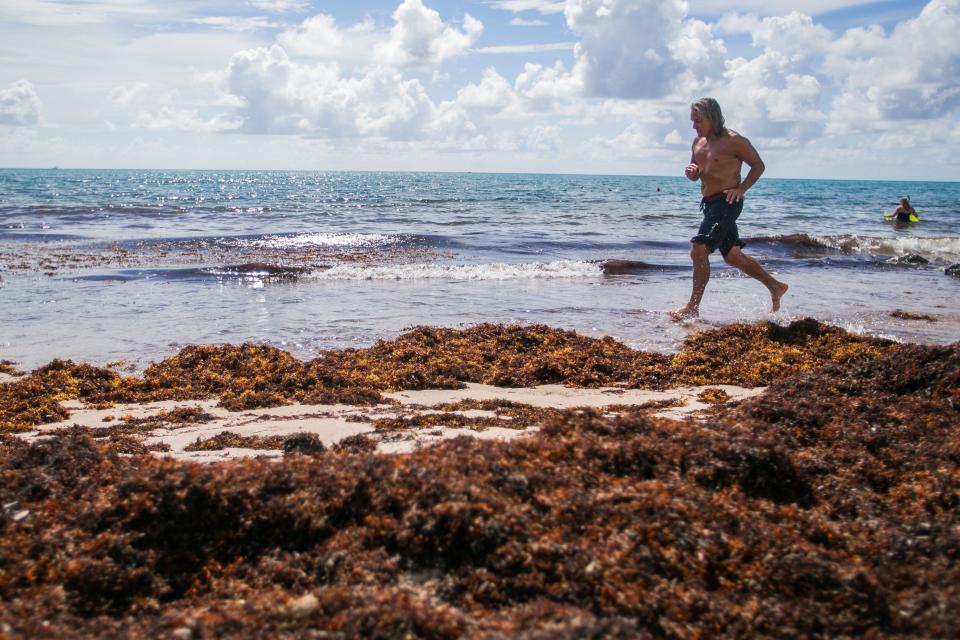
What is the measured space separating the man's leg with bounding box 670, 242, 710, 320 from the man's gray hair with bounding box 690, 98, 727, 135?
1.34 m

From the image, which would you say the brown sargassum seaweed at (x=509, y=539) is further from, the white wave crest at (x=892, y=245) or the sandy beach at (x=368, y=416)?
the white wave crest at (x=892, y=245)

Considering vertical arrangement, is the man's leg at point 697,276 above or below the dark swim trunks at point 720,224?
below

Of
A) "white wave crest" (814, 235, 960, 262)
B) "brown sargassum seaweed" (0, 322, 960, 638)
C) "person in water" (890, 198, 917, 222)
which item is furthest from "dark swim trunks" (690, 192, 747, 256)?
"person in water" (890, 198, 917, 222)

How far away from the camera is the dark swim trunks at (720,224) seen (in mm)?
7820

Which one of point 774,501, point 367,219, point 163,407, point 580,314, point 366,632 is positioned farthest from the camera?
point 367,219

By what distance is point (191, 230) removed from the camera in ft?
73.8

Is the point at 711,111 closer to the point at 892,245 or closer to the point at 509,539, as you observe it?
the point at 509,539

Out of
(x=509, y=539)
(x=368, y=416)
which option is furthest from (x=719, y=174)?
(x=509, y=539)

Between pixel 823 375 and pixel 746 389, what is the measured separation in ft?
3.23

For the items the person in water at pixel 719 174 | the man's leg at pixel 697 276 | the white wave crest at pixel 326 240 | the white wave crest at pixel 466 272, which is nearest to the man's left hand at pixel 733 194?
the person in water at pixel 719 174

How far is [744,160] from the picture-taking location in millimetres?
7754

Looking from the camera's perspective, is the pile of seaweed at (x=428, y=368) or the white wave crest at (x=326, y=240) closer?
the pile of seaweed at (x=428, y=368)

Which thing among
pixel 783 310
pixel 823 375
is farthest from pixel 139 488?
pixel 783 310

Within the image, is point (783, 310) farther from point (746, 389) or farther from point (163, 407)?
point (163, 407)
